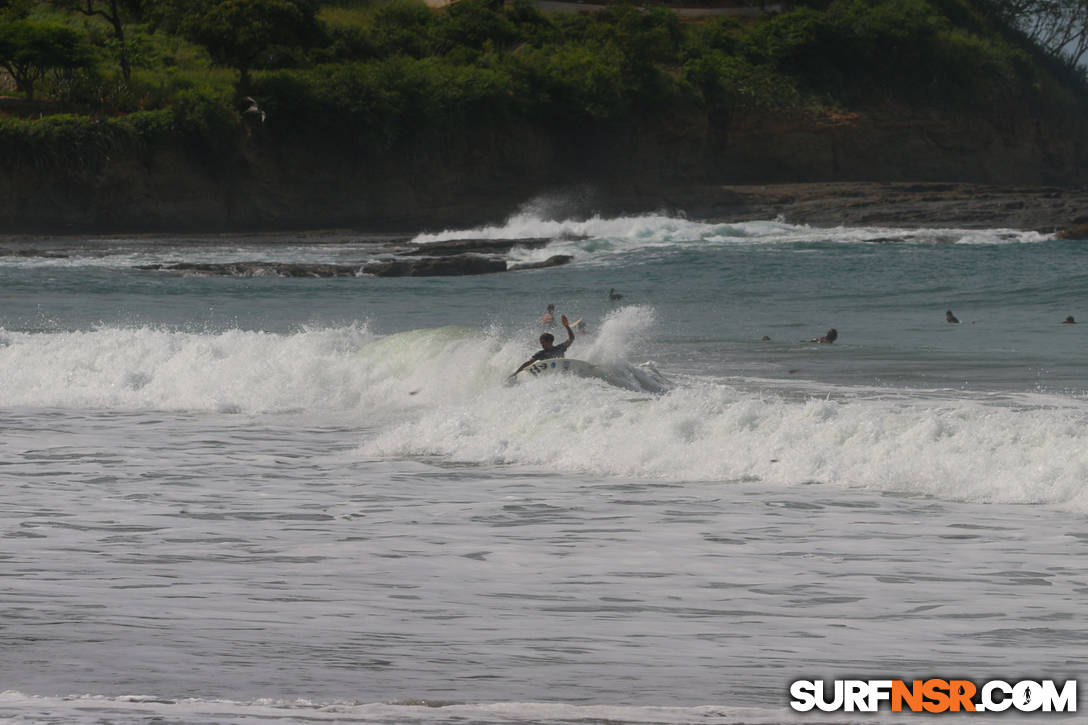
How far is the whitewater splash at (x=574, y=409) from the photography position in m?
11.0

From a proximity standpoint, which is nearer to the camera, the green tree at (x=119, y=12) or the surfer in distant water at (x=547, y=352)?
the surfer in distant water at (x=547, y=352)

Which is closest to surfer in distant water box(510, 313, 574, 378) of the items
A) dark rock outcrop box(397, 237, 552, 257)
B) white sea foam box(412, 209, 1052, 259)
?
dark rock outcrop box(397, 237, 552, 257)

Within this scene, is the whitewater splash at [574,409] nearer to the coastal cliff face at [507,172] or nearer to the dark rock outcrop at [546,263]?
the dark rock outcrop at [546,263]

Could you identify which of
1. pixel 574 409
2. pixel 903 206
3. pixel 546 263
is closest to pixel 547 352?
pixel 574 409

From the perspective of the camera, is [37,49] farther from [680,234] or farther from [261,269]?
[680,234]

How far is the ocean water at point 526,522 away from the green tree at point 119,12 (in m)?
36.6

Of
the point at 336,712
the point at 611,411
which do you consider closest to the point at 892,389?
the point at 611,411

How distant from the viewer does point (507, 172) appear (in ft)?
201

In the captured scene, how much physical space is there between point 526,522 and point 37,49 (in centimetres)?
4778

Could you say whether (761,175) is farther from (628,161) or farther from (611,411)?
(611,411)

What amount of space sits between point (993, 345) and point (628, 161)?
42.9 meters

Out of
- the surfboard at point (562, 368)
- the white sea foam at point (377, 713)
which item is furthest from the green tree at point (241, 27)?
the white sea foam at point (377, 713)

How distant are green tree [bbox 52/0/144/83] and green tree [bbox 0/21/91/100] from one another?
2.17 m

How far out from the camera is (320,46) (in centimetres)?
6119
